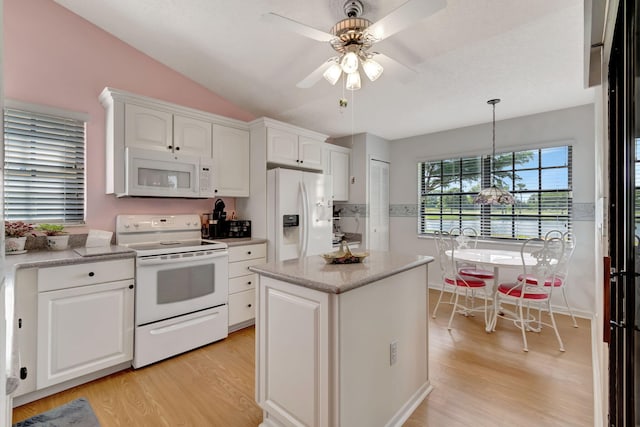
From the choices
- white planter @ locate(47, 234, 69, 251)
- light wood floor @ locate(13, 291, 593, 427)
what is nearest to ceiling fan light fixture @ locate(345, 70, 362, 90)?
light wood floor @ locate(13, 291, 593, 427)

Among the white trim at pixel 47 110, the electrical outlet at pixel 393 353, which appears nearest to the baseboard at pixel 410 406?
the electrical outlet at pixel 393 353

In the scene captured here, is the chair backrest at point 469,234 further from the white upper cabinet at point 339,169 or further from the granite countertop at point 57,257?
the granite countertop at point 57,257

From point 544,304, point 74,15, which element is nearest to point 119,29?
point 74,15

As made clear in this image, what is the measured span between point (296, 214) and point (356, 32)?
2.09 metres

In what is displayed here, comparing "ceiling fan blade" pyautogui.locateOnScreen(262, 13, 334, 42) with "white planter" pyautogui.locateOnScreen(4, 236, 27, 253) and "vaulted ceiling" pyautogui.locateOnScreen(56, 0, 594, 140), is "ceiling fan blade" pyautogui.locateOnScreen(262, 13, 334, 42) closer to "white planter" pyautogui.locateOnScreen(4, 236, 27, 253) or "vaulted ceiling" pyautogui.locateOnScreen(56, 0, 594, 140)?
"vaulted ceiling" pyautogui.locateOnScreen(56, 0, 594, 140)

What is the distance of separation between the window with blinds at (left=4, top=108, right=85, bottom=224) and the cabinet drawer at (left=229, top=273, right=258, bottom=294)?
4.87 feet

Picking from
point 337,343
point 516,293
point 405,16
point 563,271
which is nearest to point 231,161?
point 405,16

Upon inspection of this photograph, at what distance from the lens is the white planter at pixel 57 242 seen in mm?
2453

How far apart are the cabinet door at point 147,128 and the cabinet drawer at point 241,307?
64.4 inches

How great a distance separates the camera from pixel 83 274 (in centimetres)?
217

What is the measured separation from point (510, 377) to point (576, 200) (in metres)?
2.43

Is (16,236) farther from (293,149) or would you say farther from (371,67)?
(371,67)

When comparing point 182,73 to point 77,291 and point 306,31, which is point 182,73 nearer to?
point 306,31

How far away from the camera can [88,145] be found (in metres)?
2.77
